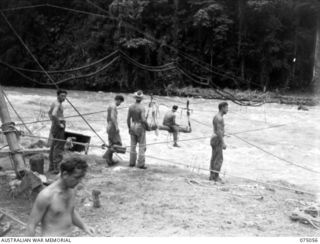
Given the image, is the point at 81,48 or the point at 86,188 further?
the point at 81,48

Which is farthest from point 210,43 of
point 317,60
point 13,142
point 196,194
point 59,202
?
point 59,202

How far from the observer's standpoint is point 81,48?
34.2 meters

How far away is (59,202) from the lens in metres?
3.28

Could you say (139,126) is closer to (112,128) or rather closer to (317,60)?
(112,128)

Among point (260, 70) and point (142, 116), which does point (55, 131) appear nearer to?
point (142, 116)

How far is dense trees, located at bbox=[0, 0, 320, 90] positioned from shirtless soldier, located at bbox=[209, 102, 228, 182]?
21978 millimetres

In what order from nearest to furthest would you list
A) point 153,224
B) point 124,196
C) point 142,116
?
point 153,224, point 124,196, point 142,116

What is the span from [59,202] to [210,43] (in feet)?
97.1

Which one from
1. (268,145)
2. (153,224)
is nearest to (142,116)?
(153,224)

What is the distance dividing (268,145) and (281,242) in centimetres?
1049

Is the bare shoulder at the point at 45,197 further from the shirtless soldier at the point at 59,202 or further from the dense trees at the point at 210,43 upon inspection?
the dense trees at the point at 210,43

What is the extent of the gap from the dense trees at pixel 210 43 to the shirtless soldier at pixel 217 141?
22.0m

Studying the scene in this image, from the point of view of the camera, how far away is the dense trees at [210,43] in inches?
1196

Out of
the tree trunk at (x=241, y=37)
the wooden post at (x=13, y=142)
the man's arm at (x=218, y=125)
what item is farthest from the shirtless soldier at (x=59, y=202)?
the tree trunk at (x=241, y=37)
